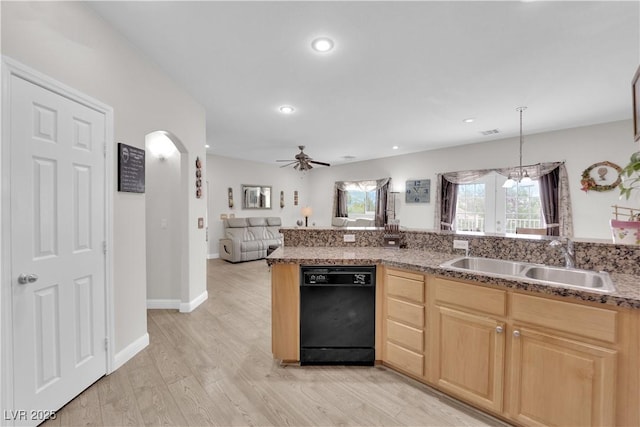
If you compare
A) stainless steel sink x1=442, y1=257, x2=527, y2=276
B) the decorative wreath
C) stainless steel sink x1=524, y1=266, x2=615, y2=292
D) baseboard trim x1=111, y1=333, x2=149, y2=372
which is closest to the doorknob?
baseboard trim x1=111, y1=333, x2=149, y2=372

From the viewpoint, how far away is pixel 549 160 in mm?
4602

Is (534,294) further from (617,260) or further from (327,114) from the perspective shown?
(327,114)

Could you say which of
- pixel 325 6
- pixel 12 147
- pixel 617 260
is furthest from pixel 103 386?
pixel 617 260

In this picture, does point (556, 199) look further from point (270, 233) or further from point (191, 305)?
point (270, 233)

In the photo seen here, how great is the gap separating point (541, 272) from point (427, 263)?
76 centimetres

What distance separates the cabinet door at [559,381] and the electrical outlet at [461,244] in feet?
2.62

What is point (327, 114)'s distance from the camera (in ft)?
12.5

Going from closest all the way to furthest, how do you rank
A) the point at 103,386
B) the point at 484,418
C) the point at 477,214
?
1. the point at 484,418
2. the point at 103,386
3. the point at 477,214

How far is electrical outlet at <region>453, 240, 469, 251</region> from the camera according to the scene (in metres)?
2.18

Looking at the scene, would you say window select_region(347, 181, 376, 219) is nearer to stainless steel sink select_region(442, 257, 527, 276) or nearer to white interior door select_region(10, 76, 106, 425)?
stainless steel sink select_region(442, 257, 527, 276)

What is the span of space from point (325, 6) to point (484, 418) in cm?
283

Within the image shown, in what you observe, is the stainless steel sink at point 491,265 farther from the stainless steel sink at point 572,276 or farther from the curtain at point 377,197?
the curtain at point 377,197

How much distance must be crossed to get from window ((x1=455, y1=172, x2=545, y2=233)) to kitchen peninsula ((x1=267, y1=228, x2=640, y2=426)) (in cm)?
387

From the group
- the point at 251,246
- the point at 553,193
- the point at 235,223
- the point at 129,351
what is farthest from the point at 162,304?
the point at 553,193
